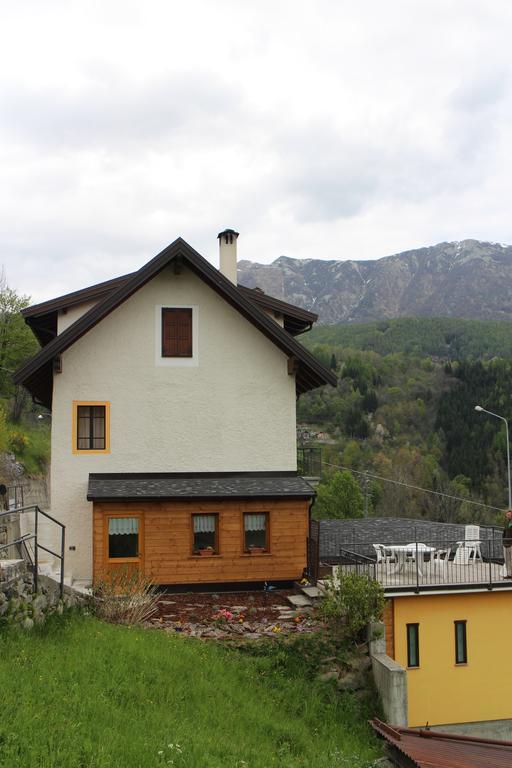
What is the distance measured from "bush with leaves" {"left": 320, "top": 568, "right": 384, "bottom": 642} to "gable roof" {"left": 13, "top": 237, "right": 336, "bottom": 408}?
669cm

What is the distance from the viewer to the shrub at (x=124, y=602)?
45.0ft

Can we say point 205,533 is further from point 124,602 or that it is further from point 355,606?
point 355,606

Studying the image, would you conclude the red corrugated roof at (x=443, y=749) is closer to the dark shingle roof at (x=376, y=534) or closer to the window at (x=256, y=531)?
the window at (x=256, y=531)

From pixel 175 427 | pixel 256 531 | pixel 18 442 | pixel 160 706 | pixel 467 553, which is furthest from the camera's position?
pixel 18 442

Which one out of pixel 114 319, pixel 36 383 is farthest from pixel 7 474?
pixel 114 319

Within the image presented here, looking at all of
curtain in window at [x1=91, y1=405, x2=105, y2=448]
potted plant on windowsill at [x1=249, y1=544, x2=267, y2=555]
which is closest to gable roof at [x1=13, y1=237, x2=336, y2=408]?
curtain in window at [x1=91, y1=405, x2=105, y2=448]

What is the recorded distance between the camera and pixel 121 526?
17.5m

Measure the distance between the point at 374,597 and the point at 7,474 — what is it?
2729cm

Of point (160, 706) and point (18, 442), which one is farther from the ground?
point (18, 442)

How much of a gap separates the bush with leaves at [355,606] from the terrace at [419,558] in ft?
3.16

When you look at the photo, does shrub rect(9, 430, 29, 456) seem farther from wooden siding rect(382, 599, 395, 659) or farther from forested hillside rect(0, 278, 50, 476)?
wooden siding rect(382, 599, 395, 659)

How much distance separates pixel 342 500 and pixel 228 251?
45.4m

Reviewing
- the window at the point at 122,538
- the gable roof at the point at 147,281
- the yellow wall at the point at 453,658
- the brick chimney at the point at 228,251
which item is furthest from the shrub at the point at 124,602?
the brick chimney at the point at 228,251

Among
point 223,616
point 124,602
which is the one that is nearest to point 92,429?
point 124,602
